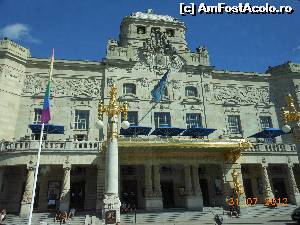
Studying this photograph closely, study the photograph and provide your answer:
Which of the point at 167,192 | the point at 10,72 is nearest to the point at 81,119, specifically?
the point at 10,72

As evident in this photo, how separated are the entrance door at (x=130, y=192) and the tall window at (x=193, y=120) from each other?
394 inches

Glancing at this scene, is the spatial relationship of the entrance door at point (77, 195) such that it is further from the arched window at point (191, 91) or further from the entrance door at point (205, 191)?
the arched window at point (191, 91)

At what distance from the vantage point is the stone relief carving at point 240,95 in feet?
130

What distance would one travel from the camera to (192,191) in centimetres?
3034

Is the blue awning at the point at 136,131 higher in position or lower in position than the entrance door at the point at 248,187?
higher

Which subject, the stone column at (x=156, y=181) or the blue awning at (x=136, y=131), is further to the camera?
the blue awning at (x=136, y=131)

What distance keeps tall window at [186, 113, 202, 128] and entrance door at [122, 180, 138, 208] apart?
10010 mm

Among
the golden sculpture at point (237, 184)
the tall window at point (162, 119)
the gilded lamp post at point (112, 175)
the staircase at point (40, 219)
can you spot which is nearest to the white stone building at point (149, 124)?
the tall window at point (162, 119)

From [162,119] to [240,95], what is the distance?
12.2 meters

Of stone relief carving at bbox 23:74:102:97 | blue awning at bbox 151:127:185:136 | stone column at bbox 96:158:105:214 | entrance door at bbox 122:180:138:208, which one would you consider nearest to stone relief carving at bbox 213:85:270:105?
blue awning at bbox 151:127:185:136

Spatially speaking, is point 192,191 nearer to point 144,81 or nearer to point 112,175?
point 112,175

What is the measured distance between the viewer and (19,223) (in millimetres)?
23672

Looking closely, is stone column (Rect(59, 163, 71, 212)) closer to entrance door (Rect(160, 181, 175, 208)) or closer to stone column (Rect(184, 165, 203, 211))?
entrance door (Rect(160, 181, 175, 208))

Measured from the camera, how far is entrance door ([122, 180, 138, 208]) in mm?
32469
